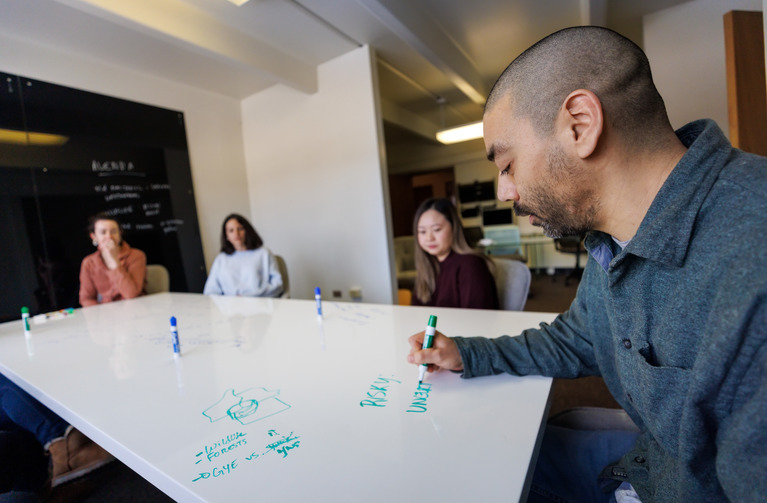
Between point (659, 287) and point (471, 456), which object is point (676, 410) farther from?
point (471, 456)

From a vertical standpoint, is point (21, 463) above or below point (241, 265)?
below

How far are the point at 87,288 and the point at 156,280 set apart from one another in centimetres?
45

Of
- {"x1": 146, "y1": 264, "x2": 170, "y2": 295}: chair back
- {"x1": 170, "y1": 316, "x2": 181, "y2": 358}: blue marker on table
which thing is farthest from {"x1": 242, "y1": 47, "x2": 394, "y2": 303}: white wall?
{"x1": 170, "y1": 316, "x2": 181, "y2": 358}: blue marker on table

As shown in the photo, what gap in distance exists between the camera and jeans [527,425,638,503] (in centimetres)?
80

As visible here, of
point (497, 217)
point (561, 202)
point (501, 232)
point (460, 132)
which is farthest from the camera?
point (497, 217)

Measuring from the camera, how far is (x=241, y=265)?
285 centimetres

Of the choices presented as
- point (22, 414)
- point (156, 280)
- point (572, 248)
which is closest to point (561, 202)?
point (22, 414)

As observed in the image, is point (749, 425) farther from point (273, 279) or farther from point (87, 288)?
point (87, 288)

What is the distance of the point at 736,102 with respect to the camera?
1.83 m

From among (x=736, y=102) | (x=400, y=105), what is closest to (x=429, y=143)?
(x=400, y=105)

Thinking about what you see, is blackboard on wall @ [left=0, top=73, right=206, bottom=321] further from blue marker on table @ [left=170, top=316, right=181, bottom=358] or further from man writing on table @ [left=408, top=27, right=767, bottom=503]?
man writing on table @ [left=408, top=27, right=767, bottom=503]

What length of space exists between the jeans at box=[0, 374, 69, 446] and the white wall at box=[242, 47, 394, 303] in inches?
99.1

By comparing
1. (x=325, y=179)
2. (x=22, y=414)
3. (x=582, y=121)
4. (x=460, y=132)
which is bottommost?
(x=22, y=414)

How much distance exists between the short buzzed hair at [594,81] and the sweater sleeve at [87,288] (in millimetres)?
3247
